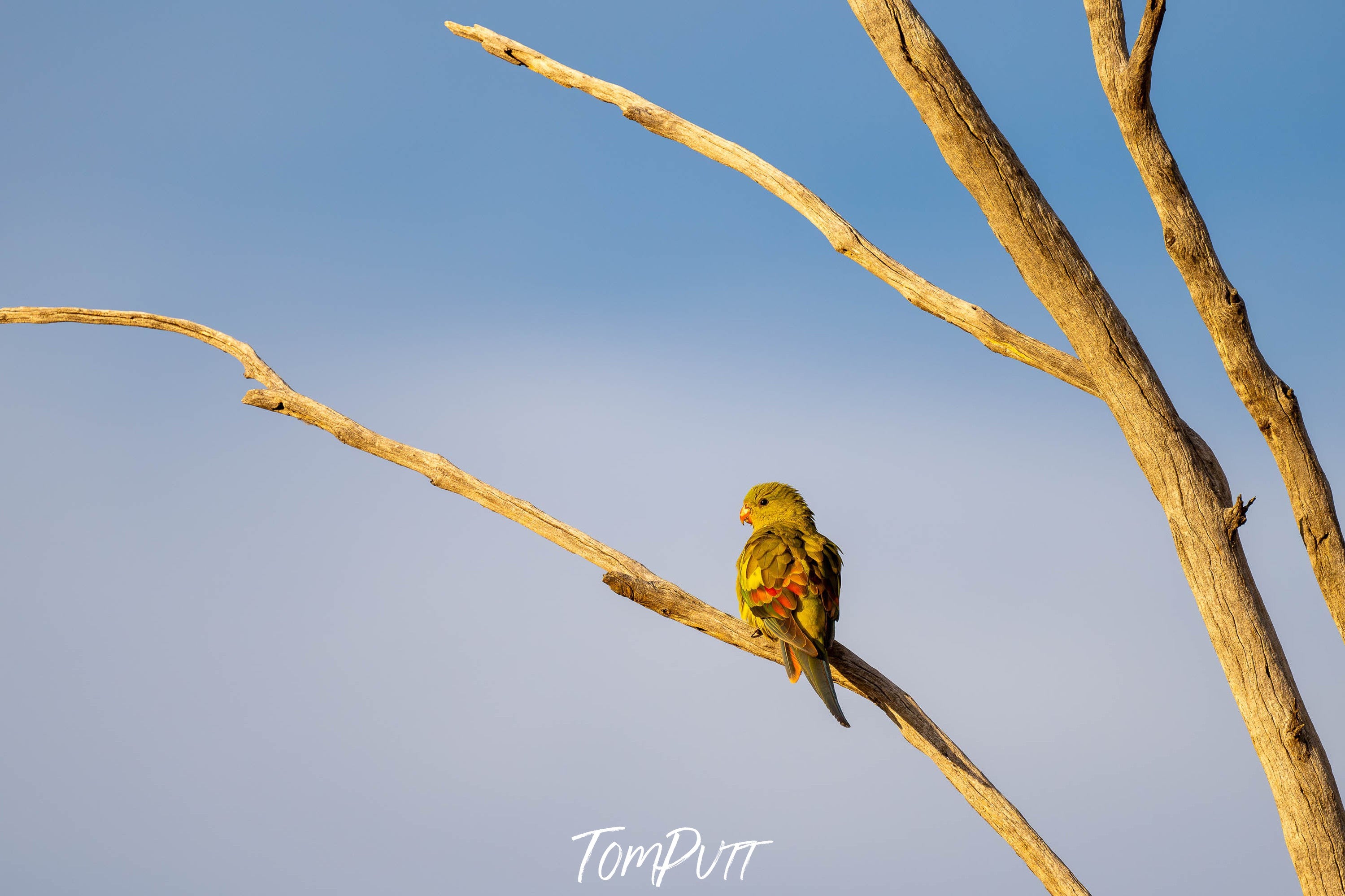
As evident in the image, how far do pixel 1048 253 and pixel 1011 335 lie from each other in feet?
1.28

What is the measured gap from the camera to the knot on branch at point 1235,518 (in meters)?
2.96

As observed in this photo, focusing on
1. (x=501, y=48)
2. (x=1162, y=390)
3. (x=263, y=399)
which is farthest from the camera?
(x=263, y=399)

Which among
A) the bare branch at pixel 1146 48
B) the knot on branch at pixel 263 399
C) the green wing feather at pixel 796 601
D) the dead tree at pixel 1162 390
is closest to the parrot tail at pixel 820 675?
the green wing feather at pixel 796 601

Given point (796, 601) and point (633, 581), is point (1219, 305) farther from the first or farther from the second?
point (633, 581)

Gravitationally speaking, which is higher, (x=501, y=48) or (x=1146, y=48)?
(x=501, y=48)

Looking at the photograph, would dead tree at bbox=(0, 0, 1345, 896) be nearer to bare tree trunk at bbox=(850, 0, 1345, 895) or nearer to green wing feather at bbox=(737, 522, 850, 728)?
bare tree trunk at bbox=(850, 0, 1345, 895)

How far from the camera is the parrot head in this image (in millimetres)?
4695

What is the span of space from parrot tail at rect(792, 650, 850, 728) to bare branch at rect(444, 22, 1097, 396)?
141 cm

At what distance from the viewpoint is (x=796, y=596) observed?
150 inches

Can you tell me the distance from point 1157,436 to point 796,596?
1.51 m

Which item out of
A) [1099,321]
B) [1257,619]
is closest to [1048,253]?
[1099,321]

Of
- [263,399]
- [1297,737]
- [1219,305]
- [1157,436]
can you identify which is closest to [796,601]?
[1157,436]

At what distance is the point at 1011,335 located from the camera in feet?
11.0

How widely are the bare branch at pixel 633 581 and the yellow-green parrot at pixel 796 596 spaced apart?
103mm
